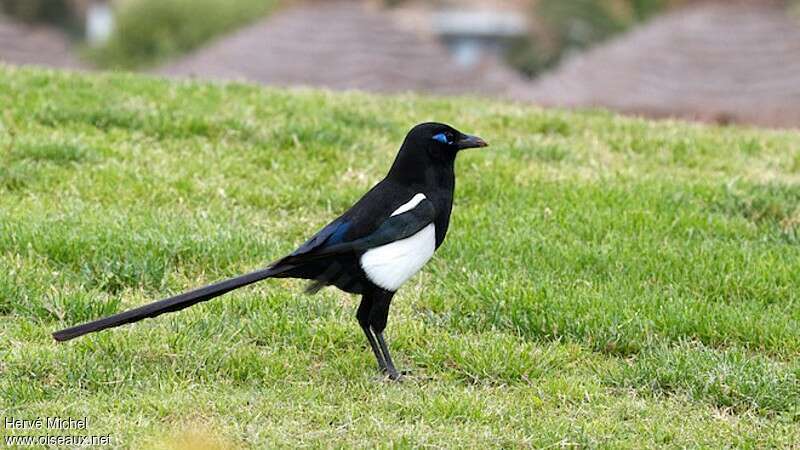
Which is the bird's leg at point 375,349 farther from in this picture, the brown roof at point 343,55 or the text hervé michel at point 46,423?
the brown roof at point 343,55

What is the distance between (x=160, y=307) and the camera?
5203mm

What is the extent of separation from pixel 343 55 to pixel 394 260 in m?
13.4

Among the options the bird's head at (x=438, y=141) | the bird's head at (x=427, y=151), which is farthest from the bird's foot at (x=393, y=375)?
the bird's head at (x=438, y=141)

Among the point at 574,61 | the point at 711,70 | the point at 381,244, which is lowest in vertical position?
the point at 574,61

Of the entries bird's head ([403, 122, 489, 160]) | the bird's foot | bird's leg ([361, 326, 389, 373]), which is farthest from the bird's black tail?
bird's head ([403, 122, 489, 160])

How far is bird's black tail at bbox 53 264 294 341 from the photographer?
16.8 ft

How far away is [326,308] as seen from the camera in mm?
6461

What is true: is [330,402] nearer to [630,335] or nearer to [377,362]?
[377,362]

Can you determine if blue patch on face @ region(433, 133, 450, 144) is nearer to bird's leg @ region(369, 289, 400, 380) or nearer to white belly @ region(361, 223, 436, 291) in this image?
white belly @ region(361, 223, 436, 291)

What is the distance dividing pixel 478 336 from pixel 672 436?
1276mm

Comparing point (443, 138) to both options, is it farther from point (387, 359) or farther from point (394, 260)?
point (387, 359)

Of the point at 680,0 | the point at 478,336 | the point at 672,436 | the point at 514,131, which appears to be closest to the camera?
the point at 672,436

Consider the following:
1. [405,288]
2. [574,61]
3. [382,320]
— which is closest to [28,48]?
[574,61]

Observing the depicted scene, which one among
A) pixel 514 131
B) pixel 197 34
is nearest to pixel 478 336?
pixel 514 131
